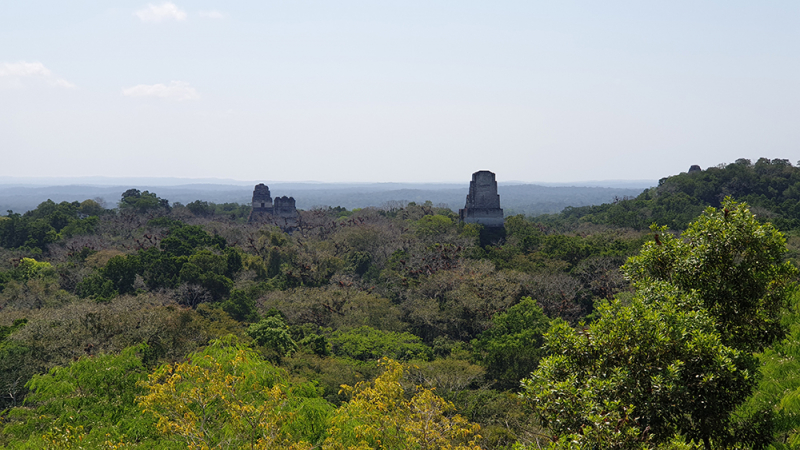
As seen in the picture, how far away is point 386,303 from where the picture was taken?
1143 inches

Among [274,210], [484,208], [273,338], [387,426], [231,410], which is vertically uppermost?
[484,208]

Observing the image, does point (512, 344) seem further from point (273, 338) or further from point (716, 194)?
point (716, 194)

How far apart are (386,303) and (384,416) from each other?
64.8 feet

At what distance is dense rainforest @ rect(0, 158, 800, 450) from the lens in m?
7.03

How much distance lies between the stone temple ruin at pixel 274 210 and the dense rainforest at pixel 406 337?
8262 millimetres

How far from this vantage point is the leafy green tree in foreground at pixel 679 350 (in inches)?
259

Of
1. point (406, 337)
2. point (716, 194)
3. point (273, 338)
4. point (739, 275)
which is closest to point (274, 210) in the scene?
point (406, 337)

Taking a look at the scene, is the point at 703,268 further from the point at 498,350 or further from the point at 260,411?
the point at 498,350

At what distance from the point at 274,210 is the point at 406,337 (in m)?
41.3

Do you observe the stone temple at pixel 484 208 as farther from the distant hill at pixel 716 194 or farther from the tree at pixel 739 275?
the tree at pixel 739 275

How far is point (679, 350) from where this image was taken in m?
6.82

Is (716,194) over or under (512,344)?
over

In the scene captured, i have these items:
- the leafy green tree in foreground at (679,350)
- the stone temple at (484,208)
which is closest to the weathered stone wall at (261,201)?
the stone temple at (484,208)

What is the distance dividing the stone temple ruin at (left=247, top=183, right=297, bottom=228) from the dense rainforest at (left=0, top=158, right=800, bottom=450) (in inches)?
325
